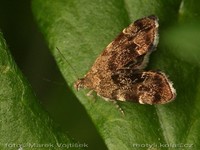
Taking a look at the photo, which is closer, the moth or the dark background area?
the moth

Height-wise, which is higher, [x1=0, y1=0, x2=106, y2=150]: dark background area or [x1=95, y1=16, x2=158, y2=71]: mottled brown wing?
[x1=95, y1=16, x2=158, y2=71]: mottled brown wing

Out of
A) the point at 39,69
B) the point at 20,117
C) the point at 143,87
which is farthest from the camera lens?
the point at 39,69

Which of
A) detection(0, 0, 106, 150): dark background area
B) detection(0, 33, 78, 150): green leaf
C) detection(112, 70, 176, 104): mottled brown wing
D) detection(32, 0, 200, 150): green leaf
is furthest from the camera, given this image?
detection(0, 0, 106, 150): dark background area

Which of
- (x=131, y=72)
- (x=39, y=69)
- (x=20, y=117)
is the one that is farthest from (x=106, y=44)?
(x=39, y=69)

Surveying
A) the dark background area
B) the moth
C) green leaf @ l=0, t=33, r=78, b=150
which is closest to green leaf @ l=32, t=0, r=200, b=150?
the moth

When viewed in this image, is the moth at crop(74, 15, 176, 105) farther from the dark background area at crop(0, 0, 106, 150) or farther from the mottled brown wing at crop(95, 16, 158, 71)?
the dark background area at crop(0, 0, 106, 150)

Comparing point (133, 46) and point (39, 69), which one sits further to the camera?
point (39, 69)

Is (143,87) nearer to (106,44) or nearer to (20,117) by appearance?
(106,44)
